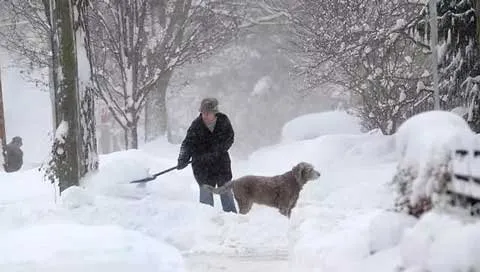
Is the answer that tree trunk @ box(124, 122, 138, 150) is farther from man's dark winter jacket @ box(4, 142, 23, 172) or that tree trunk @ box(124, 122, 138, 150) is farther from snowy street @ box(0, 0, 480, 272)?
man's dark winter jacket @ box(4, 142, 23, 172)

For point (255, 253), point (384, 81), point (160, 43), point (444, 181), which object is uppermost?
point (160, 43)

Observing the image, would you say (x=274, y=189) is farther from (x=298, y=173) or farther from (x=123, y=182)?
(x=123, y=182)

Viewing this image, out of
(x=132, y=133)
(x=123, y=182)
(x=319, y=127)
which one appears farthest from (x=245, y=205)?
(x=319, y=127)

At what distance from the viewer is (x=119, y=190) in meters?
8.50

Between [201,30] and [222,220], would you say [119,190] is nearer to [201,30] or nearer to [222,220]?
[222,220]

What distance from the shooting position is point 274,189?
309 inches

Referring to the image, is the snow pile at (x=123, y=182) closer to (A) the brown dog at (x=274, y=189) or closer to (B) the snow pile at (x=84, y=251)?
(A) the brown dog at (x=274, y=189)

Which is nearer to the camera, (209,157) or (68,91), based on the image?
(209,157)

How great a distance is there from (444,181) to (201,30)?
14.8m

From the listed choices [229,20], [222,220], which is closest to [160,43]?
→ [229,20]

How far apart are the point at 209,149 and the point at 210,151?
28mm

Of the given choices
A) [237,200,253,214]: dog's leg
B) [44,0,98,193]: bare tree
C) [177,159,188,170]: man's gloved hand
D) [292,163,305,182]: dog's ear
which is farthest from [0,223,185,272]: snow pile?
[44,0,98,193]: bare tree

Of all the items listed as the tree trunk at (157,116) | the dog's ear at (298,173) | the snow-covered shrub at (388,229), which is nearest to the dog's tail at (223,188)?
the dog's ear at (298,173)

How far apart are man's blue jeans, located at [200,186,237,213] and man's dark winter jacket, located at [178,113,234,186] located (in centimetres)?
15
